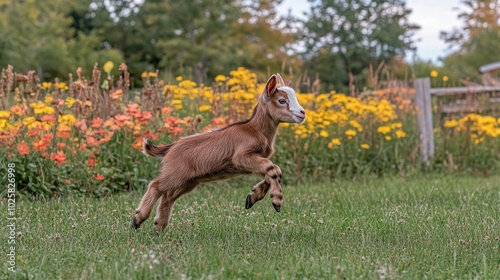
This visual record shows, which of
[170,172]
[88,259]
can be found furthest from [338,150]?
[88,259]

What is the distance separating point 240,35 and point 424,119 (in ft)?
87.6

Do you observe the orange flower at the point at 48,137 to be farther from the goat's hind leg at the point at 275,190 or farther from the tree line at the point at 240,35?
the tree line at the point at 240,35

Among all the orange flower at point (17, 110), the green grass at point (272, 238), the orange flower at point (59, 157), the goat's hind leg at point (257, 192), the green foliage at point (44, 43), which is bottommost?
the green grass at point (272, 238)

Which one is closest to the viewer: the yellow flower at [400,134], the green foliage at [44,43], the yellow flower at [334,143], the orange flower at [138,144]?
the orange flower at [138,144]

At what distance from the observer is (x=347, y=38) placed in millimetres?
37031

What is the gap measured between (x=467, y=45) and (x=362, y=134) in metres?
28.9

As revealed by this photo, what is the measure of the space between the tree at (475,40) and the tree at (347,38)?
312 cm

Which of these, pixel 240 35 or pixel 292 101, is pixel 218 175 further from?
A: pixel 240 35

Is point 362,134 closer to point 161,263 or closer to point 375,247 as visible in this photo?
point 375,247

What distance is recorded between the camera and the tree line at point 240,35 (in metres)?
34.9

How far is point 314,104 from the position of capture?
38.9ft

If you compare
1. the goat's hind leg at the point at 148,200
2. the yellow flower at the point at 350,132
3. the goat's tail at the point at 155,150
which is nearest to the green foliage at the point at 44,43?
the yellow flower at the point at 350,132

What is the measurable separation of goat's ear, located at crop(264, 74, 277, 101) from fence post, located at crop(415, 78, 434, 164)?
6661mm

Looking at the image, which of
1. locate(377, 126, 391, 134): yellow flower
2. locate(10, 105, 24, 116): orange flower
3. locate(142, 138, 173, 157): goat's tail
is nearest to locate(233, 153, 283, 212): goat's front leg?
locate(142, 138, 173, 157): goat's tail
